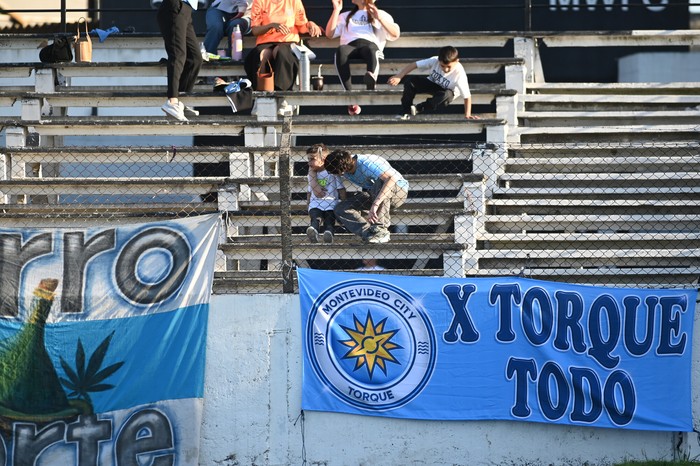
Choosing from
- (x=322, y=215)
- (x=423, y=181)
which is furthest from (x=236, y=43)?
(x=322, y=215)

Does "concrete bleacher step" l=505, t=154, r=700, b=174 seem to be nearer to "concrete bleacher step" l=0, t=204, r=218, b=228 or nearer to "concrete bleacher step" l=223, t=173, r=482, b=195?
"concrete bleacher step" l=223, t=173, r=482, b=195

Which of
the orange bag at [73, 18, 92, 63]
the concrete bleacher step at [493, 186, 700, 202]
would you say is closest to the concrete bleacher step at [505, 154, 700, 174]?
the concrete bleacher step at [493, 186, 700, 202]

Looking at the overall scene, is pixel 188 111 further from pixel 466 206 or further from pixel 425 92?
pixel 466 206

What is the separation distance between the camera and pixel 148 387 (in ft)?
29.2

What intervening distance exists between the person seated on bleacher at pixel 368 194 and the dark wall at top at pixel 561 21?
A: 5.07 metres

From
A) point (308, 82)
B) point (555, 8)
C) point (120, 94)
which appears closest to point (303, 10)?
point (308, 82)

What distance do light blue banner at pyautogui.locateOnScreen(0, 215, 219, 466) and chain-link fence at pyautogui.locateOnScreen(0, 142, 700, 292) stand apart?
88 cm

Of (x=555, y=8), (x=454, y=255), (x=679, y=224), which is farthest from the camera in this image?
(x=555, y=8)

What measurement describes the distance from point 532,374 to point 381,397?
1.14m

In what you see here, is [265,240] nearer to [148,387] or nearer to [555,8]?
[148,387]

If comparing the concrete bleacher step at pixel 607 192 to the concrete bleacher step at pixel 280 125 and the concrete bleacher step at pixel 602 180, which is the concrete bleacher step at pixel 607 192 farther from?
the concrete bleacher step at pixel 280 125

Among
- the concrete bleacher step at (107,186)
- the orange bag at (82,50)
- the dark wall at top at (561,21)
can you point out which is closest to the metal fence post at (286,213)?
the concrete bleacher step at (107,186)

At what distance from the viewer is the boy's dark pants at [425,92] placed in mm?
12156

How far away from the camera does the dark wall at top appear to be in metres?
14.5
